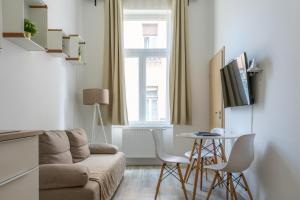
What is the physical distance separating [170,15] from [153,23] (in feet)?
1.30

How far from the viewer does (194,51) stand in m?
5.64

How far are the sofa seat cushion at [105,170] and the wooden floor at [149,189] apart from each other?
28 cm

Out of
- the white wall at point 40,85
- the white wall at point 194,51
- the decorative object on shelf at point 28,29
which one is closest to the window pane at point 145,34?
the white wall at point 194,51

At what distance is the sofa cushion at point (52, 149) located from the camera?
3.00 metres

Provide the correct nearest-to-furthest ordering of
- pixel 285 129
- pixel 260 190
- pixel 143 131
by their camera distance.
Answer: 1. pixel 285 129
2. pixel 260 190
3. pixel 143 131

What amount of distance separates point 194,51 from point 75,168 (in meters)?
3.70

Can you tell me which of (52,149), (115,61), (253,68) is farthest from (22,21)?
(115,61)

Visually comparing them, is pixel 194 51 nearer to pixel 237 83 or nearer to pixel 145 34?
pixel 145 34

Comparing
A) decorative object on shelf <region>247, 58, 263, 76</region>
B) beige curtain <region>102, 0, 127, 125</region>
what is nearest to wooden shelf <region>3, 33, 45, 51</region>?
decorative object on shelf <region>247, 58, 263, 76</region>

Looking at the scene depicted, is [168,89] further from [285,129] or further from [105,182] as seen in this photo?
[285,129]

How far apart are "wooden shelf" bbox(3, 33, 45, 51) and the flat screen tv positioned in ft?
6.97

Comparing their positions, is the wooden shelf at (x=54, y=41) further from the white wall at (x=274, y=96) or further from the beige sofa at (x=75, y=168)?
the white wall at (x=274, y=96)

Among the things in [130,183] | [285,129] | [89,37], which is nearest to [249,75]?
[285,129]

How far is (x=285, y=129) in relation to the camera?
2438 millimetres
